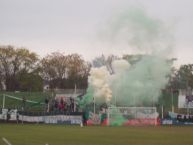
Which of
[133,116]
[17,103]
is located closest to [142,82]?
[133,116]

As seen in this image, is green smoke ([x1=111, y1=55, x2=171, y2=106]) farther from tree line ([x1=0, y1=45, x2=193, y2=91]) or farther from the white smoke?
tree line ([x1=0, y1=45, x2=193, y2=91])

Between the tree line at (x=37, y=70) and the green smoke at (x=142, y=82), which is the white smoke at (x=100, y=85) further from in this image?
the tree line at (x=37, y=70)

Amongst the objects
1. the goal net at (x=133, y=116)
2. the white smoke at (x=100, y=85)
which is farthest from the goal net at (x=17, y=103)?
the goal net at (x=133, y=116)

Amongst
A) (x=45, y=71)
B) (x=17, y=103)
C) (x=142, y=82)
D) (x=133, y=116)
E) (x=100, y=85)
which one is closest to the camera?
(x=133, y=116)

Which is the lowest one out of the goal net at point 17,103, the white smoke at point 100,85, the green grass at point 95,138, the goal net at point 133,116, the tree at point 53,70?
the green grass at point 95,138

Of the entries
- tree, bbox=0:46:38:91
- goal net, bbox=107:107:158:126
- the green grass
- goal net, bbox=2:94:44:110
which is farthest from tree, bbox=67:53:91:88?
the green grass

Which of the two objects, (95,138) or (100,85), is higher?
(100,85)

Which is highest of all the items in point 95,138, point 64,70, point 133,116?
point 64,70

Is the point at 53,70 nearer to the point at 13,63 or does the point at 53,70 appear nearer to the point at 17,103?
the point at 13,63

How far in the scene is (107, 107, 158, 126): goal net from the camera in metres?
62.2

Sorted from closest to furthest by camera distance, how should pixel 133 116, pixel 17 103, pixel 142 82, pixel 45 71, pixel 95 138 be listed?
Answer: pixel 95 138 < pixel 133 116 < pixel 142 82 < pixel 17 103 < pixel 45 71

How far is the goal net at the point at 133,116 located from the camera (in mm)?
62219

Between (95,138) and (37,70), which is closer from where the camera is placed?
(95,138)

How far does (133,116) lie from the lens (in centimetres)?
6244
